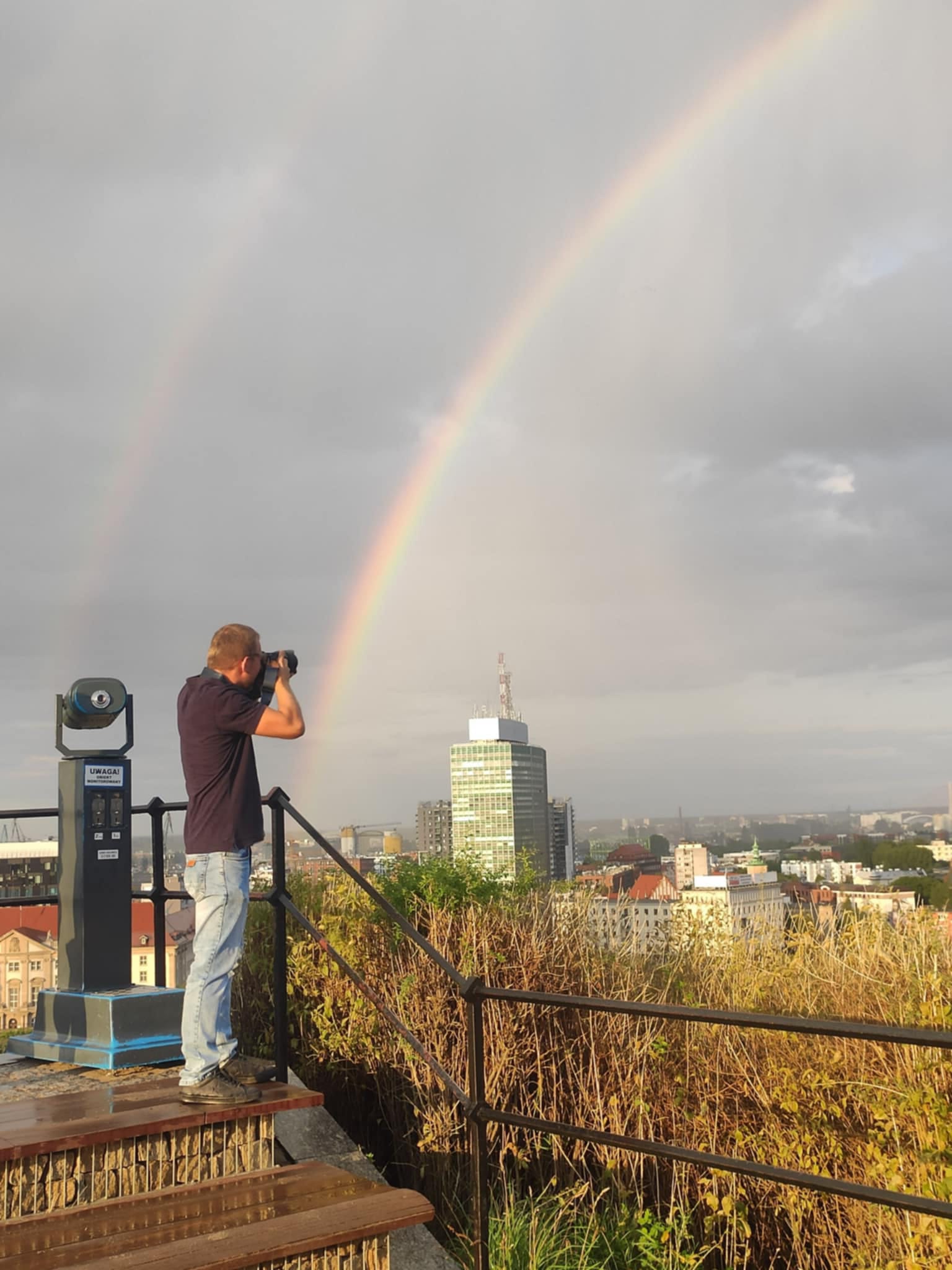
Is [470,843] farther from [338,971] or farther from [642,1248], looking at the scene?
[642,1248]

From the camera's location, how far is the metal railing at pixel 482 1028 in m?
2.74

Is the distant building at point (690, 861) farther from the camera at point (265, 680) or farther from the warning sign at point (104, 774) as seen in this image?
the camera at point (265, 680)

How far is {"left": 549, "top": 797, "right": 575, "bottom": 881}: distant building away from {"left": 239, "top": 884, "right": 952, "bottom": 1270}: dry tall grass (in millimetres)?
37599

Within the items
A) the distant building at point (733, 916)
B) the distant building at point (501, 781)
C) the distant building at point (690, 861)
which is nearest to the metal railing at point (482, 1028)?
the distant building at point (733, 916)

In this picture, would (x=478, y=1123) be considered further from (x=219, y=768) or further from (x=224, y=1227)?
(x=219, y=768)

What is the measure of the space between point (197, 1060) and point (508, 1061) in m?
2.02

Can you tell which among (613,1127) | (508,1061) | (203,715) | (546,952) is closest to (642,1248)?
(613,1127)

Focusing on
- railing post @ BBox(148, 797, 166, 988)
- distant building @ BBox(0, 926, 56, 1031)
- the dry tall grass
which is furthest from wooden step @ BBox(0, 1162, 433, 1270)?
railing post @ BBox(148, 797, 166, 988)

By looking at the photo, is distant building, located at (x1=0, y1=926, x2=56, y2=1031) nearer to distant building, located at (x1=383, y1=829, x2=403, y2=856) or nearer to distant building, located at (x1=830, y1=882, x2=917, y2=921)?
distant building, located at (x1=383, y1=829, x2=403, y2=856)

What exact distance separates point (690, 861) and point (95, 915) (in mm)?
58183

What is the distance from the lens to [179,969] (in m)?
5.93

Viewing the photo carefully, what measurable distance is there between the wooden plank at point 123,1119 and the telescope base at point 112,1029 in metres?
0.76

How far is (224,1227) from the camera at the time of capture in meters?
3.27

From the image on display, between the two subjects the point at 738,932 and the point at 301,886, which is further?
the point at 301,886
